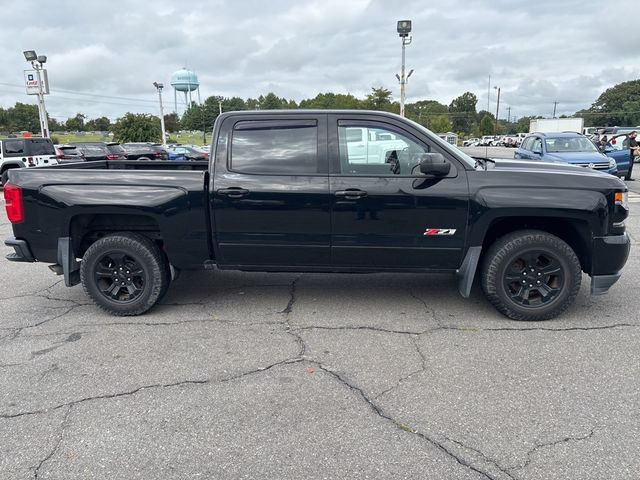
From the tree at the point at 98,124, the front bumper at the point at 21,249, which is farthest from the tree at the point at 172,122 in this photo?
the front bumper at the point at 21,249

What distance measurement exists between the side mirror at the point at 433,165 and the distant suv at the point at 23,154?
16.3 meters

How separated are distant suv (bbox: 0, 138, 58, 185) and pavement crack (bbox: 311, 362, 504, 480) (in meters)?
16.6

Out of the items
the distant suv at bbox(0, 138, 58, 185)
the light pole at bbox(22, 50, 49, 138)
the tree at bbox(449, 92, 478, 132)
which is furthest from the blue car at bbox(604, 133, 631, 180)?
the tree at bbox(449, 92, 478, 132)

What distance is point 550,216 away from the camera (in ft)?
13.9

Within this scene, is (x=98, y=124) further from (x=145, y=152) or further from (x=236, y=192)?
(x=236, y=192)

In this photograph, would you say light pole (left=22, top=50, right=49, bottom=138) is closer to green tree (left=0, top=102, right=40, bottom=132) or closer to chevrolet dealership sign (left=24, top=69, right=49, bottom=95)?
chevrolet dealership sign (left=24, top=69, right=49, bottom=95)

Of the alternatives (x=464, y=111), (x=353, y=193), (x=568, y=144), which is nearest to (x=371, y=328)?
(x=353, y=193)

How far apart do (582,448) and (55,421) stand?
312 centimetres

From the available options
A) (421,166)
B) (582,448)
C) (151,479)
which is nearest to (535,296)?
(421,166)

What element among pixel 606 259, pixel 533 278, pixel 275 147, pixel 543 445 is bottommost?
pixel 543 445

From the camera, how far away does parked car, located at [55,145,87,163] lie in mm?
18359

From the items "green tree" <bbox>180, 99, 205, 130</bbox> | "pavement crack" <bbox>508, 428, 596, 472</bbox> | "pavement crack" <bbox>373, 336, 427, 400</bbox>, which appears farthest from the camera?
"green tree" <bbox>180, 99, 205, 130</bbox>

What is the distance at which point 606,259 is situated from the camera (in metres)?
4.31

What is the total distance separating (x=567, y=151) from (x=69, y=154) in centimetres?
1873
